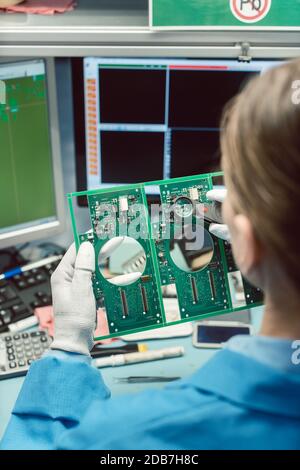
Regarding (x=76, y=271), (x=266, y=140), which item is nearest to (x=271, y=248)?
(x=266, y=140)

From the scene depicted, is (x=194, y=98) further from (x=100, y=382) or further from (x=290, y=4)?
(x=100, y=382)

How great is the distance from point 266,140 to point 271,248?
126 millimetres

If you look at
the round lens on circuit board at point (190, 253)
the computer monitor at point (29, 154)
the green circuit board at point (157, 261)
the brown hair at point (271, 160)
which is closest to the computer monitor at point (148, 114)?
the computer monitor at point (29, 154)

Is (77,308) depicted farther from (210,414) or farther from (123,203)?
(210,414)

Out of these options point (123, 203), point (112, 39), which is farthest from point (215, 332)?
point (112, 39)

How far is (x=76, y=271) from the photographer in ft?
3.28

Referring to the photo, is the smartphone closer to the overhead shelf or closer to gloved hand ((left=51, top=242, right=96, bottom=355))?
gloved hand ((left=51, top=242, right=96, bottom=355))

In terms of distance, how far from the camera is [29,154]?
128 cm

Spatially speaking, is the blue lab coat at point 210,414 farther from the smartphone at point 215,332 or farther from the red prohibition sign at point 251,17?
the red prohibition sign at point 251,17

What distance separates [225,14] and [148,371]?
2.30ft

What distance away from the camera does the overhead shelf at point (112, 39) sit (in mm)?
1072

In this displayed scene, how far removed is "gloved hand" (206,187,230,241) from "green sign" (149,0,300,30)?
0.98 ft

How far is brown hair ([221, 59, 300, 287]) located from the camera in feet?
2.08

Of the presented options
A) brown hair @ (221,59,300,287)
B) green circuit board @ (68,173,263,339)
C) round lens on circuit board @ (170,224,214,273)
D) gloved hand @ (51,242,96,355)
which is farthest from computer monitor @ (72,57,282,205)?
brown hair @ (221,59,300,287)
